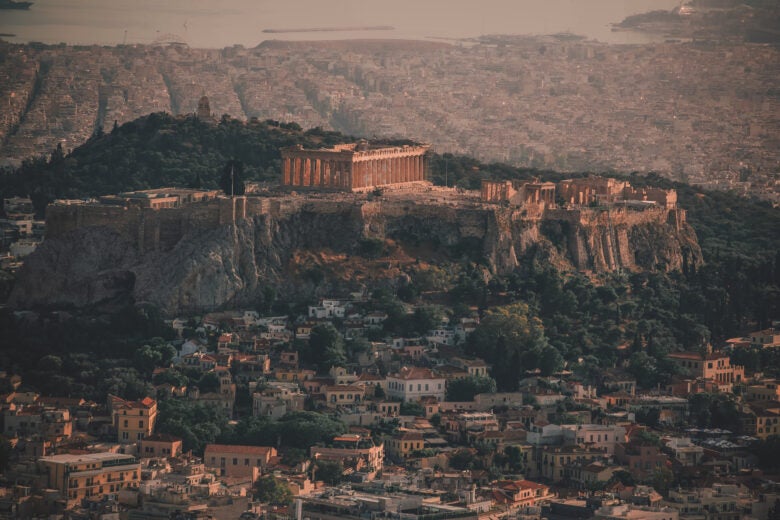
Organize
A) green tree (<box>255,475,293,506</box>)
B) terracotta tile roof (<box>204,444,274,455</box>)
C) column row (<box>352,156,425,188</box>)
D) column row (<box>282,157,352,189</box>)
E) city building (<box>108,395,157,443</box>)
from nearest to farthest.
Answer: green tree (<box>255,475,293,506</box>) → terracotta tile roof (<box>204,444,274,455</box>) → city building (<box>108,395,157,443</box>) → column row (<box>282,157,352,189</box>) → column row (<box>352,156,425,188</box>)

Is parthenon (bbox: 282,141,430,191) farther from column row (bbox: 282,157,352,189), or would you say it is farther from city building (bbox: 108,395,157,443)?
city building (bbox: 108,395,157,443)

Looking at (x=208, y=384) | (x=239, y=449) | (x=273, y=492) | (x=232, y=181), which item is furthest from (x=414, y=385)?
(x=232, y=181)

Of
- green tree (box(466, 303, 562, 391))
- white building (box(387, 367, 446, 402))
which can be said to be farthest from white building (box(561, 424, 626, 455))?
green tree (box(466, 303, 562, 391))

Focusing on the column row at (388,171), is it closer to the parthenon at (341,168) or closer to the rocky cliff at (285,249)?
the parthenon at (341,168)

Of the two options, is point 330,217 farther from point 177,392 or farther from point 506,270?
point 177,392

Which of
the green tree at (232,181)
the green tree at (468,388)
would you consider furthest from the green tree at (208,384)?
the green tree at (232,181)

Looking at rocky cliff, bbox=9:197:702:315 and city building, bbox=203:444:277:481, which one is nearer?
city building, bbox=203:444:277:481

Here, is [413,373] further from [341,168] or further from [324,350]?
[341,168]
